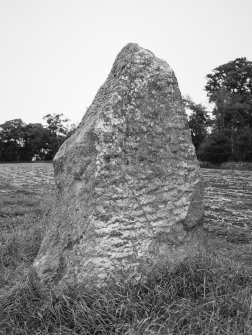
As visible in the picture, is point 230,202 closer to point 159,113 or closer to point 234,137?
point 159,113

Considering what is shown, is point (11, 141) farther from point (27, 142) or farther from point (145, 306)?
point (145, 306)

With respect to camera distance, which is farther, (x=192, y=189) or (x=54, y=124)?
(x=54, y=124)

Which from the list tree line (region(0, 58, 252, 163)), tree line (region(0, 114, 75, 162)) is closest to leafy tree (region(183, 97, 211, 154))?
tree line (region(0, 58, 252, 163))

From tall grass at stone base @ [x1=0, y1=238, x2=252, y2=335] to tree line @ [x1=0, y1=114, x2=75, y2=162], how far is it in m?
71.7

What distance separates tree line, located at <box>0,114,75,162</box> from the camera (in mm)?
74637

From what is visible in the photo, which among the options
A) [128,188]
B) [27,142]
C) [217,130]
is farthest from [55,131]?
[128,188]

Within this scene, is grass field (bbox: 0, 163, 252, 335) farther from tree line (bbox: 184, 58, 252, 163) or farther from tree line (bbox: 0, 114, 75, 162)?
tree line (bbox: 0, 114, 75, 162)

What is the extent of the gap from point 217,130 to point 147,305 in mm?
44320

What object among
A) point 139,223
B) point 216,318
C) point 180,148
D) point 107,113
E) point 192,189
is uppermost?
point 107,113

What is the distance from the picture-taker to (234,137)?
43.6 meters

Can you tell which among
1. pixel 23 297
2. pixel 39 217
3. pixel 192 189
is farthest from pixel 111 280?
pixel 39 217

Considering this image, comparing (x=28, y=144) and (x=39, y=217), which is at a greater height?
A: (x=28, y=144)

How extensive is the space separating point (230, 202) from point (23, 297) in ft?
23.4

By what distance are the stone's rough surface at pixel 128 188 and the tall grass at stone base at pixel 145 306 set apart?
217 millimetres
